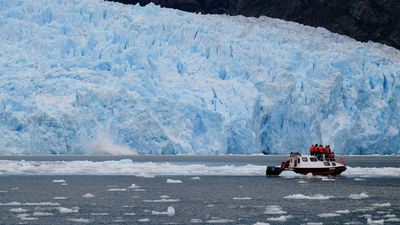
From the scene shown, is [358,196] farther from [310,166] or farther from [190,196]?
[310,166]

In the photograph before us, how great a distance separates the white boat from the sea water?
0.42 m

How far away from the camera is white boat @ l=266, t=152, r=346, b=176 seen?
33.9m

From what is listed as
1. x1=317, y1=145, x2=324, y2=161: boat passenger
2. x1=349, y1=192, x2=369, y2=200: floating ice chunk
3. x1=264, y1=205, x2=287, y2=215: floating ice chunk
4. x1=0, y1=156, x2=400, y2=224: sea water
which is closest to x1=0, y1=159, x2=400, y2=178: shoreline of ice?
x1=0, y1=156, x2=400, y2=224: sea water

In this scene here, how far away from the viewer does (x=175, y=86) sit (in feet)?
154

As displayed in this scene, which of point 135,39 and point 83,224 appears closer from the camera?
point 83,224

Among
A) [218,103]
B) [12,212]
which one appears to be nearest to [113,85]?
[218,103]

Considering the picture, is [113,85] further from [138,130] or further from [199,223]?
[199,223]

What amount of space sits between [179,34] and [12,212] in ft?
107

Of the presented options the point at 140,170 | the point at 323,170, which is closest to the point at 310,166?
the point at 323,170

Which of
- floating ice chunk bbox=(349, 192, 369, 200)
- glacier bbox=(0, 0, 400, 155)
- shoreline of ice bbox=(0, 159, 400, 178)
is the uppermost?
glacier bbox=(0, 0, 400, 155)

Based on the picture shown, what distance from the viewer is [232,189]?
85.2 ft

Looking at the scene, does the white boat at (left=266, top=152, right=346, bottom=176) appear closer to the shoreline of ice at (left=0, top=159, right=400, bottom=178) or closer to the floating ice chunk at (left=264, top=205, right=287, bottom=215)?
the shoreline of ice at (left=0, top=159, right=400, bottom=178)

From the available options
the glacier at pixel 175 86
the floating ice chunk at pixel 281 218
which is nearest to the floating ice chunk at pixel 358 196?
the floating ice chunk at pixel 281 218

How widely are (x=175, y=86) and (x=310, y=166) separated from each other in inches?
606
